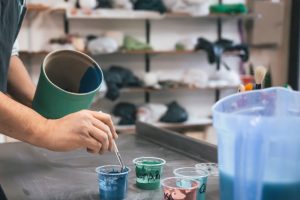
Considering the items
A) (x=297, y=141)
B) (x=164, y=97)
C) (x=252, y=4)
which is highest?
(x=252, y=4)

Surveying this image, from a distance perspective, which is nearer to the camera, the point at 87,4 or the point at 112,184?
the point at 112,184

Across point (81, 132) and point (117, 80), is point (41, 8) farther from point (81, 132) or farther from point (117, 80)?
point (81, 132)

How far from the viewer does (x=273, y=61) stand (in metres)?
4.91

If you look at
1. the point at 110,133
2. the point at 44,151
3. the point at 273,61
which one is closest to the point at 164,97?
the point at 273,61

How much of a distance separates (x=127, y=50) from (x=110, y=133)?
2.97 meters

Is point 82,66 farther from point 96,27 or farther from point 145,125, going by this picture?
point 96,27

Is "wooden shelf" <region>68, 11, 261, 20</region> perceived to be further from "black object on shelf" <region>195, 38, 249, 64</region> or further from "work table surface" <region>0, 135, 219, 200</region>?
"work table surface" <region>0, 135, 219, 200</region>

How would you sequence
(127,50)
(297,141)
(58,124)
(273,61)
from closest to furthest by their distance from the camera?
1. (297,141)
2. (58,124)
3. (127,50)
4. (273,61)

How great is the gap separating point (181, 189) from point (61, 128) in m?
0.35

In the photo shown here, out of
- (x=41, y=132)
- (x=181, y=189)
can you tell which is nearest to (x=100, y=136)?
(x=41, y=132)

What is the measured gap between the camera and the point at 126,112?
410 cm

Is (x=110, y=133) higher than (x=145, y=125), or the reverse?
(x=110, y=133)

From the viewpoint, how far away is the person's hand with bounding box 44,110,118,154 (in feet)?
3.53

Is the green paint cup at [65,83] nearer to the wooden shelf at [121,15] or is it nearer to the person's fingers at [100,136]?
the person's fingers at [100,136]
